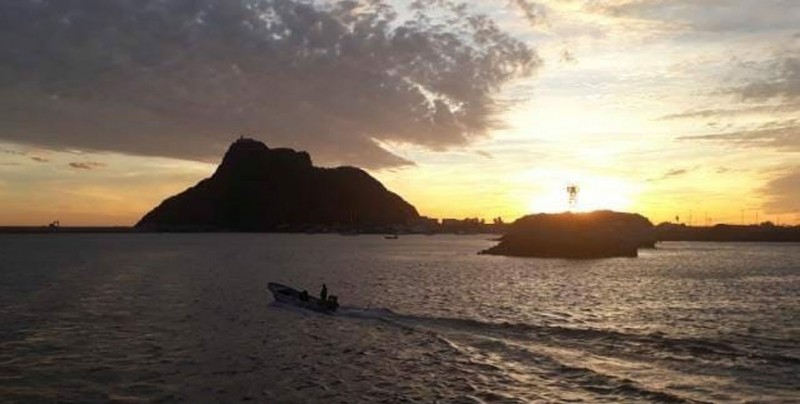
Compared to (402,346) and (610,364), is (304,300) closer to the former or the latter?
(402,346)

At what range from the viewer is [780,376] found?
3095 centimetres

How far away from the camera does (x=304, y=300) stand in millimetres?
59688

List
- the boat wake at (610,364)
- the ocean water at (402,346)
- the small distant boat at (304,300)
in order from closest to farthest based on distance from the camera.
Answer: the boat wake at (610,364) → the ocean water at (402,346) → the small distant boat at (304,300)

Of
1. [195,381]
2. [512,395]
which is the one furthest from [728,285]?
[195,381]

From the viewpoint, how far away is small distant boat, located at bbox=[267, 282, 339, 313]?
56425 mm

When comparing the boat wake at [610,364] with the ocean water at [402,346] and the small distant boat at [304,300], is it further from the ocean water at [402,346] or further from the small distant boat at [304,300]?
the small distant boat at [304,300]

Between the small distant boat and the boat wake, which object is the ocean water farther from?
the small distant boat

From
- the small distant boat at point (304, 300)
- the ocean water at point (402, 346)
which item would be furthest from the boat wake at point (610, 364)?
the small distant boat at point (304, 300)

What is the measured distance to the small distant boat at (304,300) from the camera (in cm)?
5642

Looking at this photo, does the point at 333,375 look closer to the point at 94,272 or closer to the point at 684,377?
the point at 684,377

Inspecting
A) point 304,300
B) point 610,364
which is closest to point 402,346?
point 610,364

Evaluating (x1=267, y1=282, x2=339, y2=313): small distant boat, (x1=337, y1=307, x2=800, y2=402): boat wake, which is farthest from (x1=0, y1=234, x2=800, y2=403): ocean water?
(x1=267, y1=282, x2=339, y2=313): small distant boat

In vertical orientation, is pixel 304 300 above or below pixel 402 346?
above

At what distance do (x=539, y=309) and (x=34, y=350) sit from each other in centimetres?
3864
